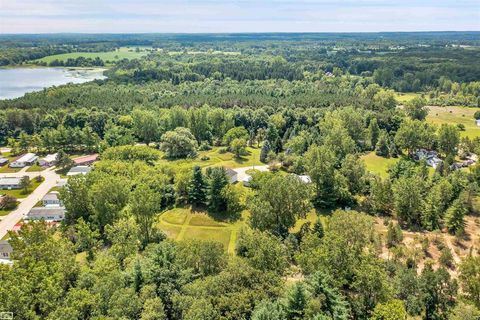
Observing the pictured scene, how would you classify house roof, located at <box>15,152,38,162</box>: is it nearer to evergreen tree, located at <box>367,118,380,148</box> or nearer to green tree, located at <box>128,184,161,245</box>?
green tree, located at <box>128,184,161,245</box>

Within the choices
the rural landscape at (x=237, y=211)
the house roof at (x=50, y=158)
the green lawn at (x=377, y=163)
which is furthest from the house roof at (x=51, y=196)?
the green lawn at (x=377, y=163)

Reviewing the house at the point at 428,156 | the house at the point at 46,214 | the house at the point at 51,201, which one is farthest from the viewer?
the house at the point at 428,156

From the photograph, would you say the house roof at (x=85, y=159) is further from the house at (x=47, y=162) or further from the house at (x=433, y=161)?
the house at (x=433, y=161)

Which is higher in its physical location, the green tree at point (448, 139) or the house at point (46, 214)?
the green tree at point (448, 139)

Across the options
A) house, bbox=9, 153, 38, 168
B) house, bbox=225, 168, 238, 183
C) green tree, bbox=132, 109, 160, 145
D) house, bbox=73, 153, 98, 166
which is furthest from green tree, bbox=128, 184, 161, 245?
green tree, bbox=132, 109, 160, 145

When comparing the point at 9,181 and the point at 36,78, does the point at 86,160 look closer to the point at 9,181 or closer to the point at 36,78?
the point at 9,181
